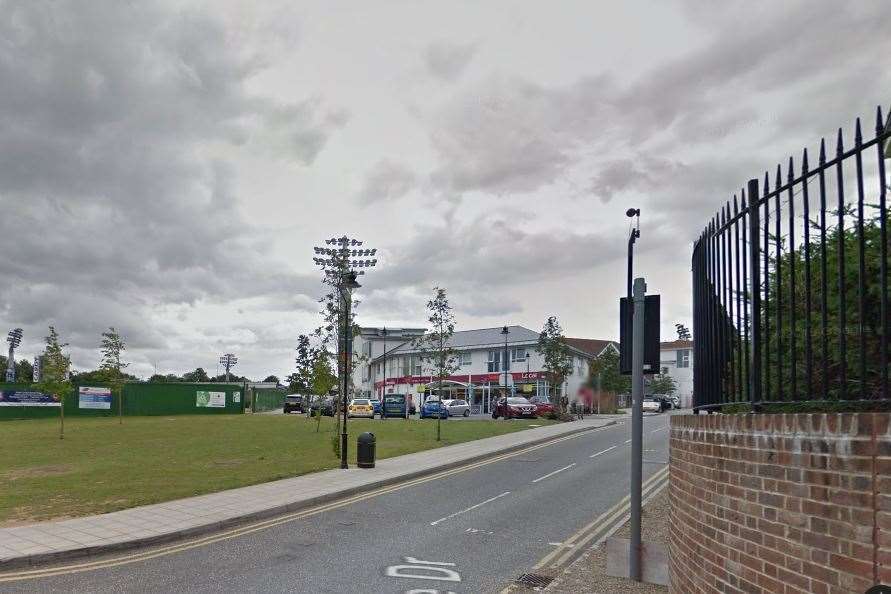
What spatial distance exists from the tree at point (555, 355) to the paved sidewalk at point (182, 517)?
36802 mm

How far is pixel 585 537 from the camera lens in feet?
38.5

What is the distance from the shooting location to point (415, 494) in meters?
16.0

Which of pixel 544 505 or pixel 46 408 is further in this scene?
pixel 46 408

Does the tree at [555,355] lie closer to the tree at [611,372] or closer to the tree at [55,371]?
the tree at [611,372]

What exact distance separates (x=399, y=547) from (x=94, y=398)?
49082mm

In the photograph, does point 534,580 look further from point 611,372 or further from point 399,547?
point 611,372

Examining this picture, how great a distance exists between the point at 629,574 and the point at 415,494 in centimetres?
756

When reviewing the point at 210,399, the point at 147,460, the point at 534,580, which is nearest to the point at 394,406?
the point at 210,399

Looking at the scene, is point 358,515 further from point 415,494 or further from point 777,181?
point 777,181

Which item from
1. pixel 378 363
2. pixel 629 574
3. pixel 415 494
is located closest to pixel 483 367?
pixel 378 363

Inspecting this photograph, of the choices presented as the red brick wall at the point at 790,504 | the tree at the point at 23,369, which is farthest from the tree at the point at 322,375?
the tree at the point at 23,369

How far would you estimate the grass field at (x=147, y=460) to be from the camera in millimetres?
14641

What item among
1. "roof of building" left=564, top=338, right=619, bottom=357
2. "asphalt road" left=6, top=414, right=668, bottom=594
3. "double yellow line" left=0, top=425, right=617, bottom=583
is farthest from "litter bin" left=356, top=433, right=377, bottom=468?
"roof of building" left=564, top=338, right=619, bottom=357

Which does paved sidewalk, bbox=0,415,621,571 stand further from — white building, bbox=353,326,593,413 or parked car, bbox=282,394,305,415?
white building, bbox=353,326,593,413
